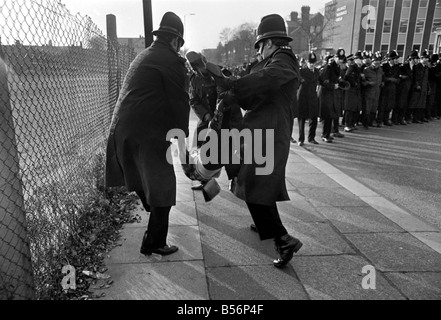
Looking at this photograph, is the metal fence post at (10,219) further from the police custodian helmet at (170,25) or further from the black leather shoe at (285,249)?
the black leather shoe at (285,249)

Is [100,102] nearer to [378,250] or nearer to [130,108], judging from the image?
[130,108]

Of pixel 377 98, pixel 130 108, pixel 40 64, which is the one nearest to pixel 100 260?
pixel 130 108

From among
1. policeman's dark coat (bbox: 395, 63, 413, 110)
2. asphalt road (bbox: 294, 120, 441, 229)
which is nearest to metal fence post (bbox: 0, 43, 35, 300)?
asphalt road (bbox: 294, 120, 441, 229)

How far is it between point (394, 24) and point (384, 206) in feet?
170

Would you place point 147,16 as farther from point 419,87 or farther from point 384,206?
point 419,87

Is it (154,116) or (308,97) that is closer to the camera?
(154,116)

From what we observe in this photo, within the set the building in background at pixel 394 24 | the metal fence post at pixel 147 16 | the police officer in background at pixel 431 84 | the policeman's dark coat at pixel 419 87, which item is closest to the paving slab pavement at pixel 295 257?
the metal fence post at pixel 147 16

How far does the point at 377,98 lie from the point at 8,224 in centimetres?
1023

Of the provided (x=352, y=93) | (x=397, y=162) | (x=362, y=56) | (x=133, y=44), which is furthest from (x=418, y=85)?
(x=133, y=44)

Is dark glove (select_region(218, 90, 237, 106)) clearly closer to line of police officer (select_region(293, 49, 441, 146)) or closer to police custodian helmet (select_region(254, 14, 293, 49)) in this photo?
police custodian helmet (select_region(254, 14, 293, 49))

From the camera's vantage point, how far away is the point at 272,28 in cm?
311

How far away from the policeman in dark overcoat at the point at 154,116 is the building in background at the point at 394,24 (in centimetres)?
4756

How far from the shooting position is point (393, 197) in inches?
201

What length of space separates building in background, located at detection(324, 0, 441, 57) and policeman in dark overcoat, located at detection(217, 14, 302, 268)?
4717 centimetres
